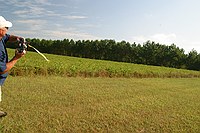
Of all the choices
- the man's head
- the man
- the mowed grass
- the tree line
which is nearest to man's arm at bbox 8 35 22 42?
the man

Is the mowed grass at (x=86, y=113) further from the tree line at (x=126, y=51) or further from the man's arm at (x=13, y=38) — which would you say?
the tree line at (x=126, y=51)

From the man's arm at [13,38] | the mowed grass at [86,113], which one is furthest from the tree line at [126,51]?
the man's arm at [13,38]

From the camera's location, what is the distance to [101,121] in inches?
260

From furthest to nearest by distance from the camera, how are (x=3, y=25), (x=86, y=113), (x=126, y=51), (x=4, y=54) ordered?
1. (x=126, y=51)
2. (x=86, y=113)
3. (x=4, y=54)
4. (x=3, y=25)

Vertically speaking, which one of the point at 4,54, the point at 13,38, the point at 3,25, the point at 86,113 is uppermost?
the point at 3,25

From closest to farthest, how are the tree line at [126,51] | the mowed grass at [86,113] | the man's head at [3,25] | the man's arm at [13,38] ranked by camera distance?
the man's head at [3,25] < the man's arm at [13,38] < the mowed grass at [86,113] < the tree line at [126,51]

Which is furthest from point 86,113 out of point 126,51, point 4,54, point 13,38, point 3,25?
point 126,51

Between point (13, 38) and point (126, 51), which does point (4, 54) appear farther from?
point (126, 51)

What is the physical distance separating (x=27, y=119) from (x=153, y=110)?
4511 millimetres

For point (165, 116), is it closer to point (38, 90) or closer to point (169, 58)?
point (38, 90)

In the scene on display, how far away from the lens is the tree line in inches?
2682

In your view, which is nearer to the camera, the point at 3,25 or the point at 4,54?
the point at 3,25

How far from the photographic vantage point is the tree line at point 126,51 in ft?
224

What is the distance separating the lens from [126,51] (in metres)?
73.6
